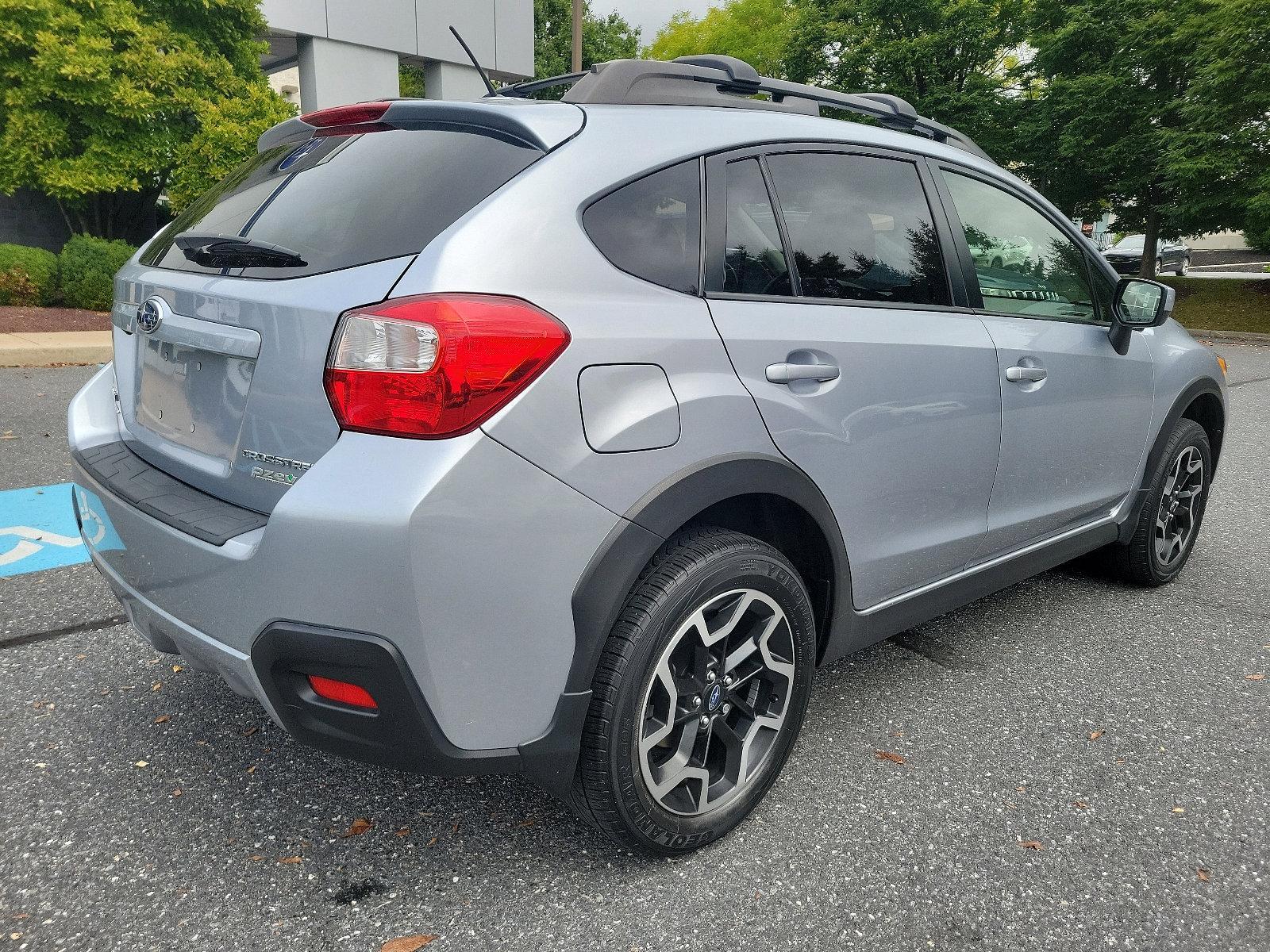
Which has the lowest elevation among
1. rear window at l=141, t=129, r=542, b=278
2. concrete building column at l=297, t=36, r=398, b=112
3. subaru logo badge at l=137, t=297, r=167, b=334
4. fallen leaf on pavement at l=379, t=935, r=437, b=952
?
fallen leaf on pavement at l=379, t=935, r=437, b=952

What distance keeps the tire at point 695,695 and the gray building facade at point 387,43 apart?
19.7 metres

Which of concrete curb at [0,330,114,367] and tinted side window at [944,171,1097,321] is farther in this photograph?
concrete curb at [0,330,114,367]

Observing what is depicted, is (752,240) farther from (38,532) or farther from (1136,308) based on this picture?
(38,532)

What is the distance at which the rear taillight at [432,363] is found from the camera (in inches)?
71.6

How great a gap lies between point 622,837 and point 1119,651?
2388 millimetres

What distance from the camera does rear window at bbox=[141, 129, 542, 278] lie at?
2012 millimetres

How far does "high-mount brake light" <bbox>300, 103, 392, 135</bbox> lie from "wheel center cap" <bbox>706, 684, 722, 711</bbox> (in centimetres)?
160

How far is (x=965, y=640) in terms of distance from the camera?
3.73 metres

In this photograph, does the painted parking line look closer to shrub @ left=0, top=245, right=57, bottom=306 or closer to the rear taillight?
the rear taillight

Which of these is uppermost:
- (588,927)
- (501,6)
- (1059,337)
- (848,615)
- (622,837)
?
(501,6)

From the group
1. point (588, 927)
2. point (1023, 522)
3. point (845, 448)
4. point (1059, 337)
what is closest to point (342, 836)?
point (588, 927)

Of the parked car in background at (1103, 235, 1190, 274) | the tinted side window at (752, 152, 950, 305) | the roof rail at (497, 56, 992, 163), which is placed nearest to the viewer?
the roof rail at (497, 56, 992, 163)

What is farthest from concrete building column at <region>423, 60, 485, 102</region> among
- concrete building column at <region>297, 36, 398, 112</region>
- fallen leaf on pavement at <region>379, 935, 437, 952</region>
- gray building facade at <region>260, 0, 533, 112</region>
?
fallen leaf on pavement at <region>379, 935, 437, 952</region>

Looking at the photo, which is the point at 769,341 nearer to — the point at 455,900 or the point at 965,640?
the point at 455,900
